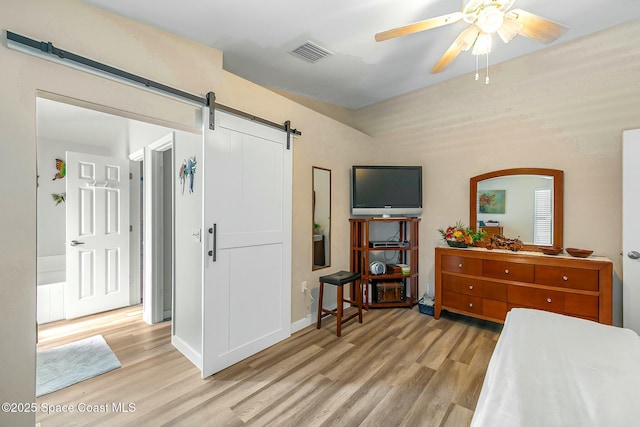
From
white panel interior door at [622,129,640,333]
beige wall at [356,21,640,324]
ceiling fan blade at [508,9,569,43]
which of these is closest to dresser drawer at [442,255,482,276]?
beige wall at [356,21,640,324]

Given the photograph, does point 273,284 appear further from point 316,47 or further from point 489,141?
point 489,141

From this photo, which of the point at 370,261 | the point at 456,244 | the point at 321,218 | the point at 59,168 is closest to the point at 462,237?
the point at 456,244

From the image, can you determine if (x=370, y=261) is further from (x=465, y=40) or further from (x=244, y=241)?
(x=465, y=40)

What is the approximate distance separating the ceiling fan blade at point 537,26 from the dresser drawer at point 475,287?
7.06ft

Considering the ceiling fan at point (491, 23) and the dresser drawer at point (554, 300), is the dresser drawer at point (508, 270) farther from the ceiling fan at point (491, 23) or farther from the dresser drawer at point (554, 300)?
the ceiling fan at point (491, 23)

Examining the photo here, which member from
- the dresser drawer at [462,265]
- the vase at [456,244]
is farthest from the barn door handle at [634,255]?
the vase at [456,244]

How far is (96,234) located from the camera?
3393 mm

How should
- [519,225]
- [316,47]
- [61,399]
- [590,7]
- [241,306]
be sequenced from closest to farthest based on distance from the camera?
[61,399] → [590,7] → [241,306] → [316,47] → [519,225]

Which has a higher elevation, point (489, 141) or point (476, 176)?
point (489, 141)

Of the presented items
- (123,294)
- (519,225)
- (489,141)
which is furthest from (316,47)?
(123,294)

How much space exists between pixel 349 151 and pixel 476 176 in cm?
158

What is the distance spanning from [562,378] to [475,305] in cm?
207

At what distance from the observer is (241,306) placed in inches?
92.1

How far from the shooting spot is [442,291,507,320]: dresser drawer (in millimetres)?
2747
